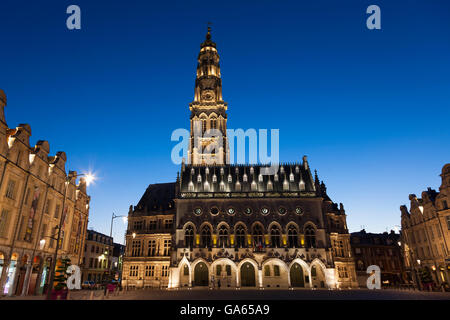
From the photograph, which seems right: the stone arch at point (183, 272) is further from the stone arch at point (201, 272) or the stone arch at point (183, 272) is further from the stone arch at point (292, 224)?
the stone arch at point (292, 224)

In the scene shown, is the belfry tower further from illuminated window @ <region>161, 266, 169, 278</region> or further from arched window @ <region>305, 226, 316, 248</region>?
arched window @ <region>305, 226, 316, 248</region>

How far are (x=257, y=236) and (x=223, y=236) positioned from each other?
583 cm

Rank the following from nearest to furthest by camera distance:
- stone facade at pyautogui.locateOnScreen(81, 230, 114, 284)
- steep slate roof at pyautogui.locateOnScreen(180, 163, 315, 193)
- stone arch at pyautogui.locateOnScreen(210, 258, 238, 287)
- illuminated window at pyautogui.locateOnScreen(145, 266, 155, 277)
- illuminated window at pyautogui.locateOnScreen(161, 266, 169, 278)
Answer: stone arch at pyautogui.locateOnScreen(210, 258, 238, 287), steep slate roof at pyautogui.locateOnScreen(180, 163, 315, 193), illuminated window at pyautogui.locateOnScreen(161, 266, 169, 278), illuminated window at pyautogui.locateOnScreen(145, 266, 155, 277), stone facade at pyautogui.locateOnScreen(81, 230, 114, 284)

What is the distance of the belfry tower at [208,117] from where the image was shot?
7144 cm

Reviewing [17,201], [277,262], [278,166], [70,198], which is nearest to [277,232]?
[277,262]

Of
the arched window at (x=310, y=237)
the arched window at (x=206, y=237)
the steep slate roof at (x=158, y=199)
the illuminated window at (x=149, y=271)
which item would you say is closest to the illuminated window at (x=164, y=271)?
the illuminated window at (x=149, y=271)

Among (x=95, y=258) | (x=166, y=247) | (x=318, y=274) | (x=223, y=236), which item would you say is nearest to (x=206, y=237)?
(x=223, y=236)

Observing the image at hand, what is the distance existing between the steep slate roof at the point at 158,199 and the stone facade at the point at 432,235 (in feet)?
150

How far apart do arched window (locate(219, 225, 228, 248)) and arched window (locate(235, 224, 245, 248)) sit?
6.18 feet

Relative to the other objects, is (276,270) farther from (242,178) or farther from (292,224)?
(242,178)

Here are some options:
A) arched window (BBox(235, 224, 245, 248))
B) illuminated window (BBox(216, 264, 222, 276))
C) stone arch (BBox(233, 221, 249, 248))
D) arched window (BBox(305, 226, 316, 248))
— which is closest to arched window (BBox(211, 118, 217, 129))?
stone arch (BBox(233, 221, 249, 248))

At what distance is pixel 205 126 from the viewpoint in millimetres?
75188

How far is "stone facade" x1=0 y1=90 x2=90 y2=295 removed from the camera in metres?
26.1
